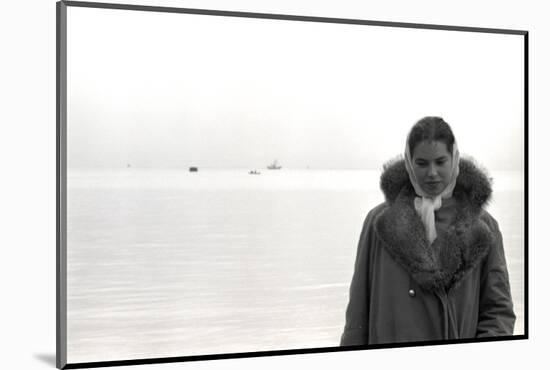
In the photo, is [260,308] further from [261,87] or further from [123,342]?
[261,87]

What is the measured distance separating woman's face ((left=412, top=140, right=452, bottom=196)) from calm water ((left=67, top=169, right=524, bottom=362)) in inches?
8.6

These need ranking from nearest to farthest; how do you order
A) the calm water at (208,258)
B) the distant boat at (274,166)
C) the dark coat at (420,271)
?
the calm water at (208,258)
the distant boat at (274,166)
the dark coat at (420,271)

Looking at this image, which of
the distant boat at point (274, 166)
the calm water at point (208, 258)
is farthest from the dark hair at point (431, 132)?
the distant boat at point (274, 166)

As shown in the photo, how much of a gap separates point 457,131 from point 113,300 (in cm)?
196

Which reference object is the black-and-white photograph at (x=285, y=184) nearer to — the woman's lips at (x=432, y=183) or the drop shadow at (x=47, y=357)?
the woman's lips at (x=432, y=183)

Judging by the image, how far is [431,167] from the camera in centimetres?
509

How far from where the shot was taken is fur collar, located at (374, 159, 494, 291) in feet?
16.5

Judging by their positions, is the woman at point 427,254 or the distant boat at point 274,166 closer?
the distant boat at point 274,166

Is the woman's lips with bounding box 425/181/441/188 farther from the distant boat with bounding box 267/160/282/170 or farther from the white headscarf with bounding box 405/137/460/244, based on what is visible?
the distant boat with bounding box 267/160/282/170

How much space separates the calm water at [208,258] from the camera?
4.57m

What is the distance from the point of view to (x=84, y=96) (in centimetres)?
456

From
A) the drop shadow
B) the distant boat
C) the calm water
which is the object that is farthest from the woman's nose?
the drop shadow

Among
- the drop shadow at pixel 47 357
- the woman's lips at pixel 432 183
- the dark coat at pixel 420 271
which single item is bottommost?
the drop shadow at pixel 47 357

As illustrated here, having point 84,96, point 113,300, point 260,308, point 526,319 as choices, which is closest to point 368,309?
point 260,308
